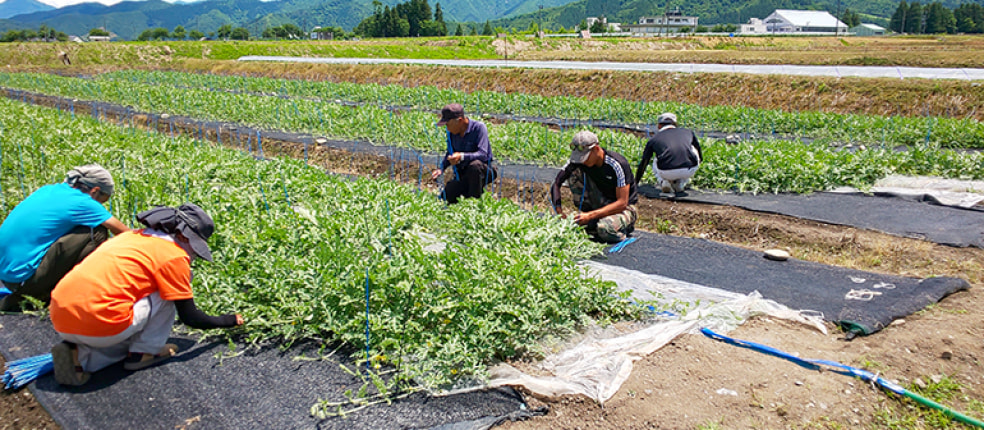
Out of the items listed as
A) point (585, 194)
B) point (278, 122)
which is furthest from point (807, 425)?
point (278, 122)

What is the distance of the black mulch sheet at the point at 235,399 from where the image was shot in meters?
3.19

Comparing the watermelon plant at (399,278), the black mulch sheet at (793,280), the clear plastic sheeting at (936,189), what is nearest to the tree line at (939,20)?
the clear plastic sheeting at (936,189)

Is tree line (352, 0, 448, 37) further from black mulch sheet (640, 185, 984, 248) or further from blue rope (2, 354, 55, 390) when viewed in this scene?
blue rope (2, 354, 55, 390)

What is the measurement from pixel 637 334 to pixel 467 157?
3.34 meters

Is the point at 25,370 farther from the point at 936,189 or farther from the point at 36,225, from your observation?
the point at 936,189

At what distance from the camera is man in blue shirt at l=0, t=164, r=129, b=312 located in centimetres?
432

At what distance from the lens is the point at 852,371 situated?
11.6 feet

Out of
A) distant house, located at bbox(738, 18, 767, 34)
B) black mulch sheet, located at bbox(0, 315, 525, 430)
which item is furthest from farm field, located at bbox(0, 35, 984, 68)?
distant house, located at bbox(738, 18, 767, 34)

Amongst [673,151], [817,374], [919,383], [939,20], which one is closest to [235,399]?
[817,374]

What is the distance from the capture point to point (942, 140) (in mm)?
11109

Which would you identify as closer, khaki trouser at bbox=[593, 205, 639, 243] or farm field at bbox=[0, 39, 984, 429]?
farm field at bbox=[0, 39, 984, 429]

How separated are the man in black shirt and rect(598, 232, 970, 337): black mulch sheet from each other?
182 centimetres

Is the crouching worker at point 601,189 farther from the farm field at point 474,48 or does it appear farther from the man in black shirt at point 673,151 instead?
the farm field at point 474,48

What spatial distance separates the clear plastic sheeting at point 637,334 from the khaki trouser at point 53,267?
3.22 metres
